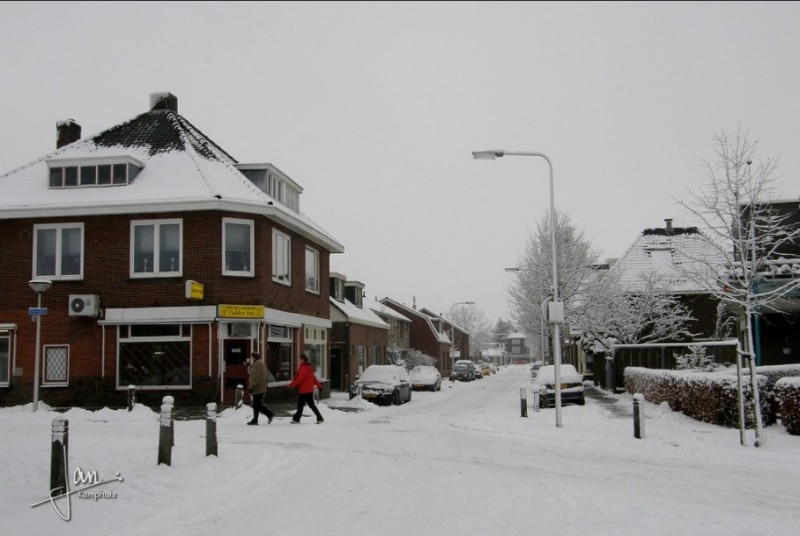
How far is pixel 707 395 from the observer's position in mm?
16438

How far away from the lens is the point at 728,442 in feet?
45.6

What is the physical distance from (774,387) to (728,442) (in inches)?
71.9

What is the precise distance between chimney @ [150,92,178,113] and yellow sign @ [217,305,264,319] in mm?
9655

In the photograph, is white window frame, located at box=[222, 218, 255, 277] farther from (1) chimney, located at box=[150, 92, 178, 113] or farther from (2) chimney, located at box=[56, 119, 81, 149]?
(2) chimney, located at box=[56, 119, 81, 149]

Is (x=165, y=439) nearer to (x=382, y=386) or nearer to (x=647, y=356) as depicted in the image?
(x=382, y=386)

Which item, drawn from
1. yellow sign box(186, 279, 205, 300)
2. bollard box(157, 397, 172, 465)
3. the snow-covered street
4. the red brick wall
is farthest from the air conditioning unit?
bollard box(157, 397, 172, 465)

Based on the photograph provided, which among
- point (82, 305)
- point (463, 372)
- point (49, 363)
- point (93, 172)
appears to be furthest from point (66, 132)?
point (463, 372)

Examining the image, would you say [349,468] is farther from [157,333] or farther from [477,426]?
[157,333]

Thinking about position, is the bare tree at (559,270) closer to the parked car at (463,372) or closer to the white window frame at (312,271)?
the white window frame at (312,271)

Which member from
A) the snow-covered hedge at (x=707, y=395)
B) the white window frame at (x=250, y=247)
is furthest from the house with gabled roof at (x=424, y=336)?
the snow-covered hedge at (x=707, y=395)

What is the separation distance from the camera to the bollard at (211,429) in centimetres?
1166

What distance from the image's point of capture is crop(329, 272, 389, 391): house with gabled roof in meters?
39.7

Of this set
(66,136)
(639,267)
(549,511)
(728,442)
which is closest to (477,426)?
(728,442)

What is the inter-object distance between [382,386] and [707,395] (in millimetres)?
14035
